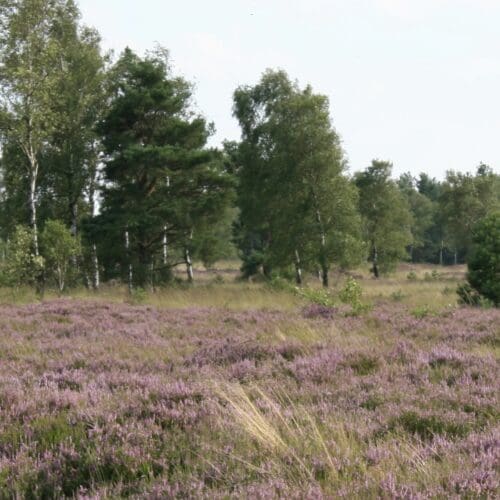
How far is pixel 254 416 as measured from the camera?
3850 mm

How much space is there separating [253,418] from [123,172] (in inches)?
839

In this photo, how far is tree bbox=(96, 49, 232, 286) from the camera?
22891 millimetres

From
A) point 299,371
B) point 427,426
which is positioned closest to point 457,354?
point 299,371

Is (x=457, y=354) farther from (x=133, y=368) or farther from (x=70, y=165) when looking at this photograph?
(x=70, y=165)

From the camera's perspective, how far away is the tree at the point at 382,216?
43.6 metres

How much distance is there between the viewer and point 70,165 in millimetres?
27047

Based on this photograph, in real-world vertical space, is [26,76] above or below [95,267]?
above

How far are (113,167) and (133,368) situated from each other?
18546 mm

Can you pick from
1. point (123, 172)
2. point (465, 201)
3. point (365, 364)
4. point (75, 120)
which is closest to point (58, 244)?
point (123, 172)

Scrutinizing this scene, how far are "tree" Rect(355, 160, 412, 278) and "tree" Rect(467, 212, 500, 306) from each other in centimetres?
2941

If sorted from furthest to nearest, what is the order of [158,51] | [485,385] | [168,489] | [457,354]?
[158,51]
[457,354]
[485,385]
[168,489]

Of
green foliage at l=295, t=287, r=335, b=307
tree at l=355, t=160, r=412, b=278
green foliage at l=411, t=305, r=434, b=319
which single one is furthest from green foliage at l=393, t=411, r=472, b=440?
tree at l=355, t=160, r=412, b=278

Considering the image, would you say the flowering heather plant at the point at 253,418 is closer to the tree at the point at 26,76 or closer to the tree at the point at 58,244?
the tree at the point at 58,244

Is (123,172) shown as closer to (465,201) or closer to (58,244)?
(58,244)
